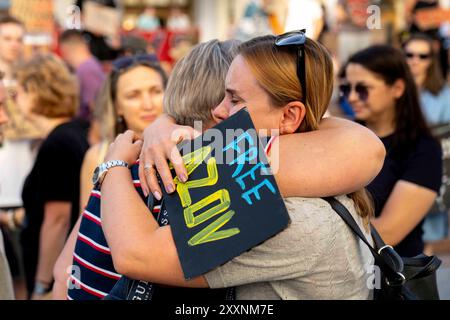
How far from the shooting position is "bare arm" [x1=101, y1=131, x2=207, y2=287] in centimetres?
185

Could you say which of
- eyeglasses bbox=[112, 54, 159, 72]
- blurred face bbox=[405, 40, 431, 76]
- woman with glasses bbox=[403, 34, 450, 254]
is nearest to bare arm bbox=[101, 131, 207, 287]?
eyeglasses bbox=[112, 54, 159, 72]

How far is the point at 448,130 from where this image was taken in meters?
5.24

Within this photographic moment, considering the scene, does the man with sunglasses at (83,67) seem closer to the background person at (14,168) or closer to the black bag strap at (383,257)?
the background person at (14,168)

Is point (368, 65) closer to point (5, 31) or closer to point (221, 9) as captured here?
point (5, 31)

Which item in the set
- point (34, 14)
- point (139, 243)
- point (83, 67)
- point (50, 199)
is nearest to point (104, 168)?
point (139, 243)

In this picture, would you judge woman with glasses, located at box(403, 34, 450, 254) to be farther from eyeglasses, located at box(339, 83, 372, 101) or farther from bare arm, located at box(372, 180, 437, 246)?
bare arm, located at box(372, 180, 437, 246)

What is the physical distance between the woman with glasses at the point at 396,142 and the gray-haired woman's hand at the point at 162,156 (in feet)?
4.45

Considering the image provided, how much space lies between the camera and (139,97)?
407 cm

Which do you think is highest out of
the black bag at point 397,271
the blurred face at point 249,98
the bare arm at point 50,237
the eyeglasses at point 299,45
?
the eyeglasses at point 299,45

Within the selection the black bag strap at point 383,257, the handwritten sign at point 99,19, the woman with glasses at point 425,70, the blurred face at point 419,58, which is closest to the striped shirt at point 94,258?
the black bag strap at point 383,257

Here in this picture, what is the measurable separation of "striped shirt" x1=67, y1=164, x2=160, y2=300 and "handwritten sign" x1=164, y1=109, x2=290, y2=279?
26 centimetres

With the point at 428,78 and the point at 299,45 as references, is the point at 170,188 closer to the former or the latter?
the point at 299,45

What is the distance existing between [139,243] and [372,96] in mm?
2236

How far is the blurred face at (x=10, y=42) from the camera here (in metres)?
7.68
